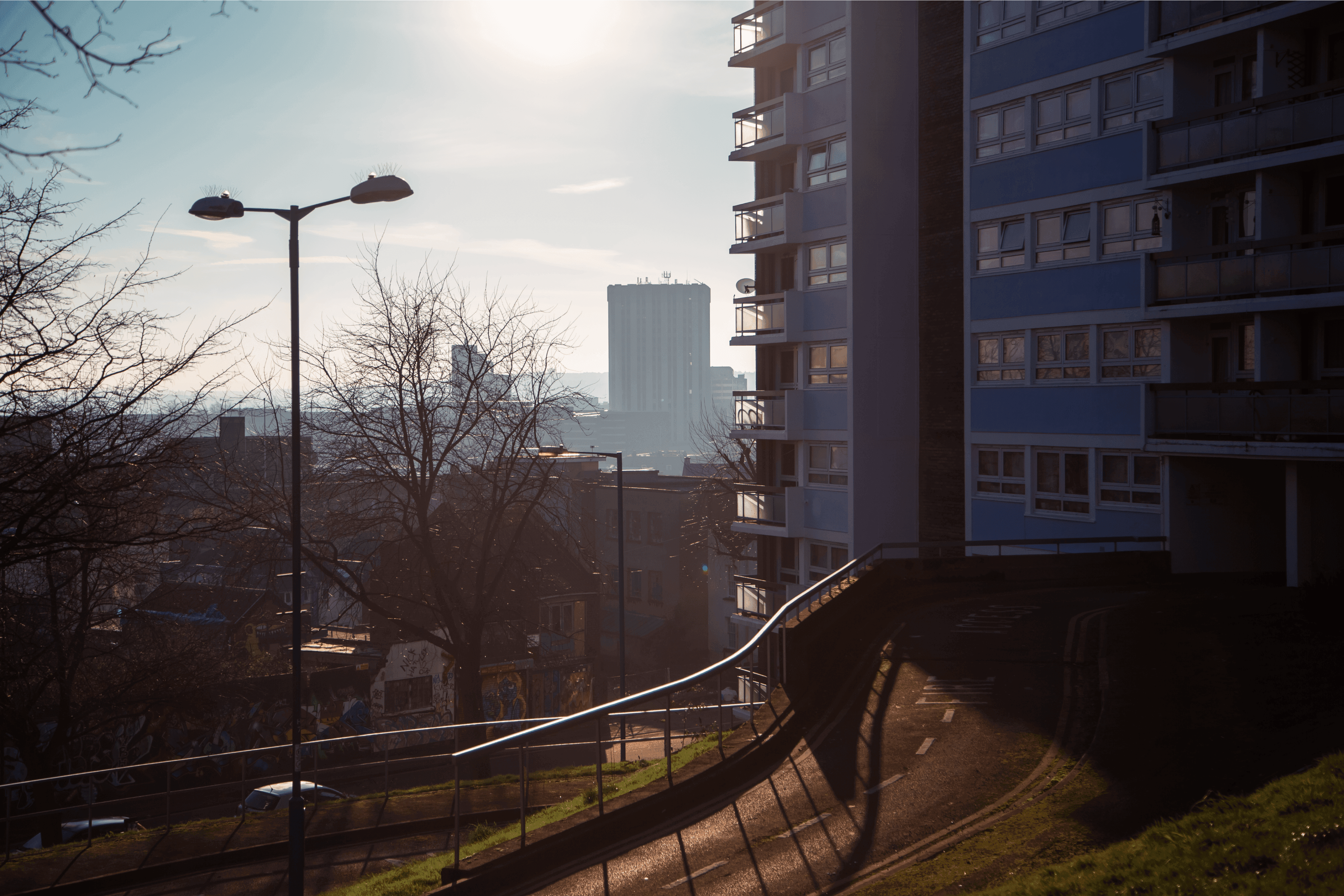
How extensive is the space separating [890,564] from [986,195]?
39.6ft

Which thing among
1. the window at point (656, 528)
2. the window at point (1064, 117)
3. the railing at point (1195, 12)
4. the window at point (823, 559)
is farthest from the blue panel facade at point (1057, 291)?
the window at point (656, 528)

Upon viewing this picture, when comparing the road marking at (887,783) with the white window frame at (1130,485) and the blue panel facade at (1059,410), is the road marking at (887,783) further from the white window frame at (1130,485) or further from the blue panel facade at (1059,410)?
the blue panel facade at (1059,410)

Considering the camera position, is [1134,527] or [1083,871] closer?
[1083,871]

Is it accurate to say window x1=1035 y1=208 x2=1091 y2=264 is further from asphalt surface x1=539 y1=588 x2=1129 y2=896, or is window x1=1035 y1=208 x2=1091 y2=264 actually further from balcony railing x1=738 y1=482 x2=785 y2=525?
asphalt surface x1=539 y1=588 x2=1129 y2=896

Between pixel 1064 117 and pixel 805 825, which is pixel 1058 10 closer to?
pixel 1064 117

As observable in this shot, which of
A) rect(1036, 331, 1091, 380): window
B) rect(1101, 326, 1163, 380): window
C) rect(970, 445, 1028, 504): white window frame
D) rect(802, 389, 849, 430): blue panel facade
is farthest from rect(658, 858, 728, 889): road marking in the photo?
rect(802, 389, 849, 430): blue panel facade

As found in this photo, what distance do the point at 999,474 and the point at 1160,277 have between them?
6.45 meters

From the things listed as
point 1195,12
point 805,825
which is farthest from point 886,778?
point 1195,12

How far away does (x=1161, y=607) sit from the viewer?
1841 centimetres

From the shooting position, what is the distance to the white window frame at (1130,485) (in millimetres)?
23641

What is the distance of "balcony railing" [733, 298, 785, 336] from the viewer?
32875 millimetres

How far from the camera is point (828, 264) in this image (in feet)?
103

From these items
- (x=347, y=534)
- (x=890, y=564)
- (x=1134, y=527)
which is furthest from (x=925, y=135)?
(x=347, y=534)

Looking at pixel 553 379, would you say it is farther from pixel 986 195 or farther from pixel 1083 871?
pixel 1083 871
